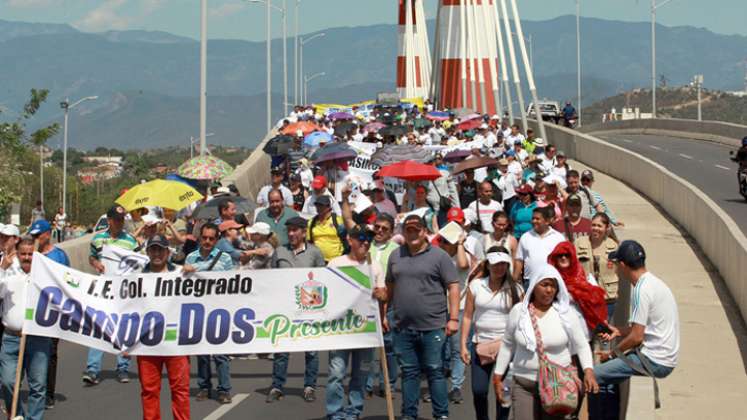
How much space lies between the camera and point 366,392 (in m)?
12.8

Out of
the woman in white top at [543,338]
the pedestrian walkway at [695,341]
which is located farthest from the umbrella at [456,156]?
the woman in white top at [543,338]

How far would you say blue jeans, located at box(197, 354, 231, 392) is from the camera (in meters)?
12.5

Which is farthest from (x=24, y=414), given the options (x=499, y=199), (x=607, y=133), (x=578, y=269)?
(x=607, y=133)

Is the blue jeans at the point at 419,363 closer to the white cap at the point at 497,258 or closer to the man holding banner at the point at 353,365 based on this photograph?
the man holding banner at the point at 353,365

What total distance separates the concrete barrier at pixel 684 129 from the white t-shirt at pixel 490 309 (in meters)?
42.7

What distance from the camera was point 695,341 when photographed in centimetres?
1579

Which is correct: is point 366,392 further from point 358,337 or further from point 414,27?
point 414,27

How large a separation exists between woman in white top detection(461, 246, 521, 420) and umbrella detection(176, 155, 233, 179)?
35.2ft

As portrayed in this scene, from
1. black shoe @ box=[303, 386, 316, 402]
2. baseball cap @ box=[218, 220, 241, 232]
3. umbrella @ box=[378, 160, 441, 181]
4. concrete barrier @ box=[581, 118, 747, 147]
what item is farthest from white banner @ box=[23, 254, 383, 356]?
concrete barrier @ box=[581, 118, 747, 147]

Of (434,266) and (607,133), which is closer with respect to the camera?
(434,266)

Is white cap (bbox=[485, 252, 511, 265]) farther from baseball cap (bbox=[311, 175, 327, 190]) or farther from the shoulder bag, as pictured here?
baseball cap (bbox=[311, 175, 327, 190])

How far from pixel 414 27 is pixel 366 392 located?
87.9m

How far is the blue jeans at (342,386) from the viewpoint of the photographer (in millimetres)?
10969

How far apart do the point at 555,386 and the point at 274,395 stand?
4388 millimetres
